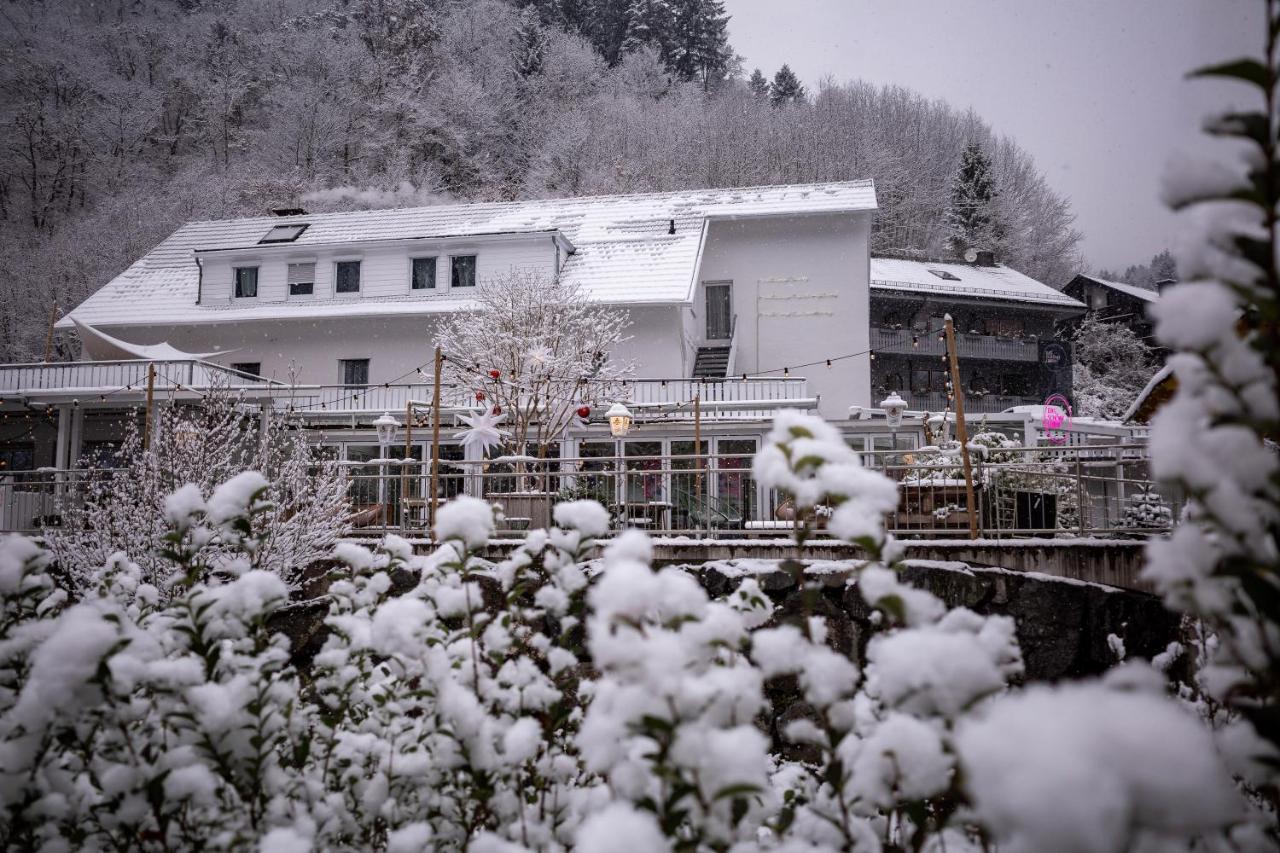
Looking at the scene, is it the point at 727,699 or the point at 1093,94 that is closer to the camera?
the point at 727,699

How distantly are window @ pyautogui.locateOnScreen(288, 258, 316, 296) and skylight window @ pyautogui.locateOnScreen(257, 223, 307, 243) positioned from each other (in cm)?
186

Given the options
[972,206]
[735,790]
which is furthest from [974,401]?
[735,790]

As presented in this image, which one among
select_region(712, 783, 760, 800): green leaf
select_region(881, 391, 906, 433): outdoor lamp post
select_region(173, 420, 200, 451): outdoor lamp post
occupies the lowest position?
select_region(712, 783, 760, 800): green leaf

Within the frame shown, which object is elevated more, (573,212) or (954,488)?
(573,212)

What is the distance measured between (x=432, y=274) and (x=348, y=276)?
3.09 meters

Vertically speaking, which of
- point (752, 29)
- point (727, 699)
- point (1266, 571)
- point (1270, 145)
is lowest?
point (727, 699)

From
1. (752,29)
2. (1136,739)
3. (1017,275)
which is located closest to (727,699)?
(1136,739)

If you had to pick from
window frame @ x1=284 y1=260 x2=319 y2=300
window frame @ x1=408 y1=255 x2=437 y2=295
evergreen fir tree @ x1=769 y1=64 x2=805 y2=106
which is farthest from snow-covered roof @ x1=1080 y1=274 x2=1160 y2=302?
window frame @ x1=284 y1=260 x2=319 y2=300

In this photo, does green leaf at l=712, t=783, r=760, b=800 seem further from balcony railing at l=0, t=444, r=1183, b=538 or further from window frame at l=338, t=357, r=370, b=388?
window frame at l=338, t=357, r=370, b=388

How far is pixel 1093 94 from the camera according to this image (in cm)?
544

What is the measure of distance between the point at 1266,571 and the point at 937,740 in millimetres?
857

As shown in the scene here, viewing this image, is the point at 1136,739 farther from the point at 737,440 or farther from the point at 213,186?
the point at 213,186

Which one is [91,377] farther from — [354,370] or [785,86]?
[785,86]

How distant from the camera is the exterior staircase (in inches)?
1069
